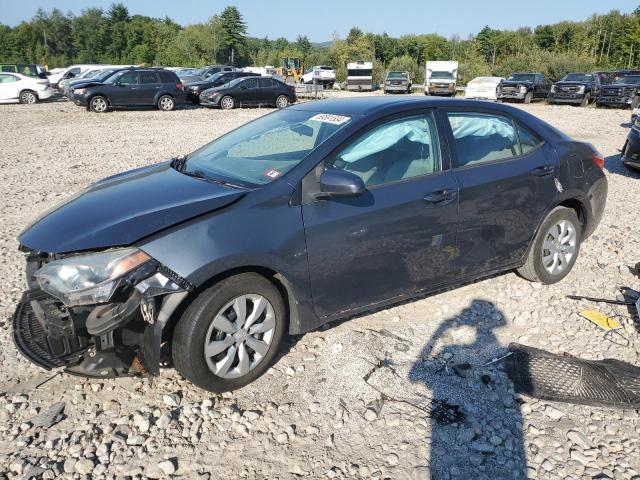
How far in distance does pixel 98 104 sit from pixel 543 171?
64.8 ft

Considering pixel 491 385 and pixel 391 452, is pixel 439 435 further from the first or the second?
pixel 491 385

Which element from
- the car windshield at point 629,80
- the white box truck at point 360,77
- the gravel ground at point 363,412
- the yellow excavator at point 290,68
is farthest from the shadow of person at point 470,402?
the yellow excavator at point 290,68

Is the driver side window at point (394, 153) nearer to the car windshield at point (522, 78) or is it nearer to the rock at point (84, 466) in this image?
the rock at point (84, 466)

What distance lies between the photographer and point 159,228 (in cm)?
286

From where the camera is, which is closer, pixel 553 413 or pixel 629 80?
pixel 553 413

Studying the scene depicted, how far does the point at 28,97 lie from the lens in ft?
75.9

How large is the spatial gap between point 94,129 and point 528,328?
14760 mm

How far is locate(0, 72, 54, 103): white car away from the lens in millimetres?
22578

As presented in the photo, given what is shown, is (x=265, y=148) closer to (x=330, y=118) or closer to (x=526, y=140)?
(x=330, y=118)

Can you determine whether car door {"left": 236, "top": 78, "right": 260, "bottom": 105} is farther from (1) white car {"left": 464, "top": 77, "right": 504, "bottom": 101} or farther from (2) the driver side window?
(2) the driver side window

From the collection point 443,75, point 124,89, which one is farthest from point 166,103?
point 443,75

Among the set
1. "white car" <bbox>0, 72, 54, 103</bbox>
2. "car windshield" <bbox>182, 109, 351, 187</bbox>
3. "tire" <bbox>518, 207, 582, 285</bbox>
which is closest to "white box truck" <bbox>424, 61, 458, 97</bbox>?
"white car" <bbox>0, 72, 54, 103</bbox>

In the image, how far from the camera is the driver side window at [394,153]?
348cm

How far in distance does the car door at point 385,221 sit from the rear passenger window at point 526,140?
38.2 inches
